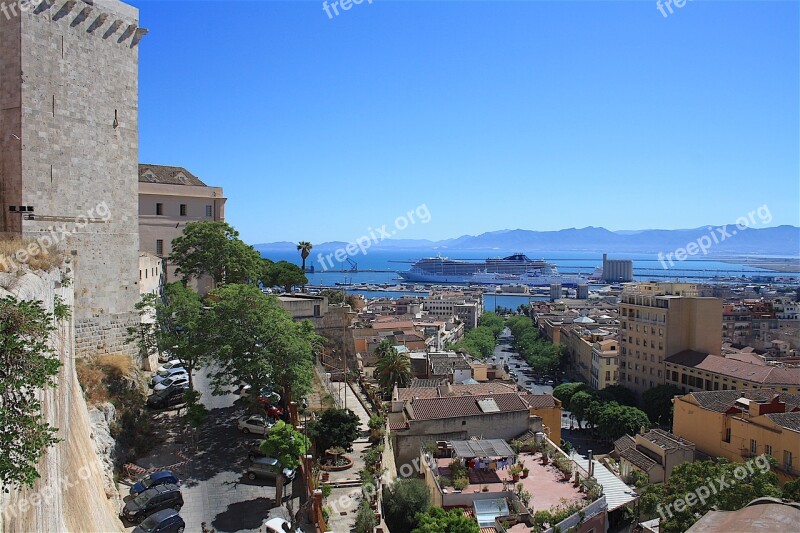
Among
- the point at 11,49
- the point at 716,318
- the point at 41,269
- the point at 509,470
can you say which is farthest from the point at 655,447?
the point at 11,49

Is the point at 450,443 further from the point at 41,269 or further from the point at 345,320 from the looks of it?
the point at 41,269

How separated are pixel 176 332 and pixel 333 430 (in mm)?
5848

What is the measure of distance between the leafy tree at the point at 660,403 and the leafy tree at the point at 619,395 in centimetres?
165

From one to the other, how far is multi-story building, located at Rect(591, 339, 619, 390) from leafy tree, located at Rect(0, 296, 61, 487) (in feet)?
184

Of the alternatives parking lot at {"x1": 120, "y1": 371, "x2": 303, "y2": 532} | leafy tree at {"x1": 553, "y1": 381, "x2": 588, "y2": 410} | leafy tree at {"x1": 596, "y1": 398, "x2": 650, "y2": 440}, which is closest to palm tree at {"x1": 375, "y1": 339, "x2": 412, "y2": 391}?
parking lot at {"x1": 120, "y1": 371, "x2": 303, "y2": 532}

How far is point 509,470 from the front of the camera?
20.4m

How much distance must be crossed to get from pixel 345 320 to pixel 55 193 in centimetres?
1597

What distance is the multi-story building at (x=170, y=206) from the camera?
34.5 meters

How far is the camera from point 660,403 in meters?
45.4

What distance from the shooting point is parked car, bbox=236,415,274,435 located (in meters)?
18.3

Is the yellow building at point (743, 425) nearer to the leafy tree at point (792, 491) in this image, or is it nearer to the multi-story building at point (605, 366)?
the leafy tree at point (792, 491)

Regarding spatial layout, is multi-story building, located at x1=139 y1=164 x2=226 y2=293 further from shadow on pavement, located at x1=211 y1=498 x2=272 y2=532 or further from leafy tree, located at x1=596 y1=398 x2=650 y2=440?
leafy tree, located at x1=596 y1=398 x2=650 y2=440

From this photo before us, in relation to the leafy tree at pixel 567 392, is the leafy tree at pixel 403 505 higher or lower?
higher

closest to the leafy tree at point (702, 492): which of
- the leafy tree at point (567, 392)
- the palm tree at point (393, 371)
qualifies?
the palm tree at point (393, 371)
